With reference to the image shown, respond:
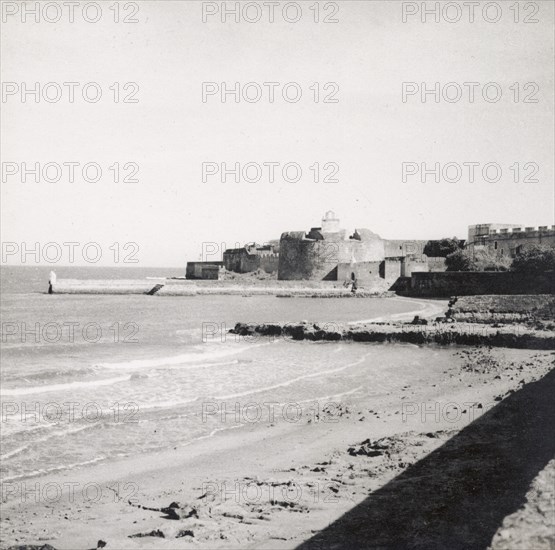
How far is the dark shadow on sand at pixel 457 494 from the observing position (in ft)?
15.0

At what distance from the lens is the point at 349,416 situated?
31.9 feet

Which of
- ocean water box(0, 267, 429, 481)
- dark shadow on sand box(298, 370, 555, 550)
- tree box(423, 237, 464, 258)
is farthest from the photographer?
tree box(423, 237, 464, 258)

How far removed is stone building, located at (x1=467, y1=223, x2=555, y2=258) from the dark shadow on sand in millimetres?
33045

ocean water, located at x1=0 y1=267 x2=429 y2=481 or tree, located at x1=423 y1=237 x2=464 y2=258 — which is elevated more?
tree, located at x1=423 y1=237 x2=464 y2=258

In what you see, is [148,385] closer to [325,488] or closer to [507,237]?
[325,488]

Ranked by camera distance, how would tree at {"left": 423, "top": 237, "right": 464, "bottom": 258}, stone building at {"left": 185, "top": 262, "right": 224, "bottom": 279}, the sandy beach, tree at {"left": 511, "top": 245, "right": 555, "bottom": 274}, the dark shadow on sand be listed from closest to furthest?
the dark shadow on sand, the sandy beach, tree at {"left": 511, "top": 245, "right": 555, "bottom": 274}, tree at {"left": 423, "top": 237, "right": 464, "bottom": 258}, stone building at {"left": 185, "top": 262, "right": 224, "bottom": 279}

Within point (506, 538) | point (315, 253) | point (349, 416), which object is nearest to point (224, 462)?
point (349, 416)

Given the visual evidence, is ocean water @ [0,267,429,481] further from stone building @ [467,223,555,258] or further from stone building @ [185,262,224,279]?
stone building @ [185,262,224,279]

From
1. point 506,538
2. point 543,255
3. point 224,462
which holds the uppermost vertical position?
point 543,255

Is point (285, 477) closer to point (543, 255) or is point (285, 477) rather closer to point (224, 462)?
point (224, 462)

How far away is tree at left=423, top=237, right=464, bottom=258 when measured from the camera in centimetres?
5075

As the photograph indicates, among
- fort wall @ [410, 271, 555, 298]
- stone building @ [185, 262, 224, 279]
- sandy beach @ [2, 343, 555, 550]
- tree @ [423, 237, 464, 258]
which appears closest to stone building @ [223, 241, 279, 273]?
stone building @ [185, 262, 224, 279]

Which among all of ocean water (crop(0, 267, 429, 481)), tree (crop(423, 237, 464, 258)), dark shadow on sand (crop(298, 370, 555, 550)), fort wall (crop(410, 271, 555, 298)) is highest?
tree (crop(423, 237, 464, 258))

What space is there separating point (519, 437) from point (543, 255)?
28.0 meters
